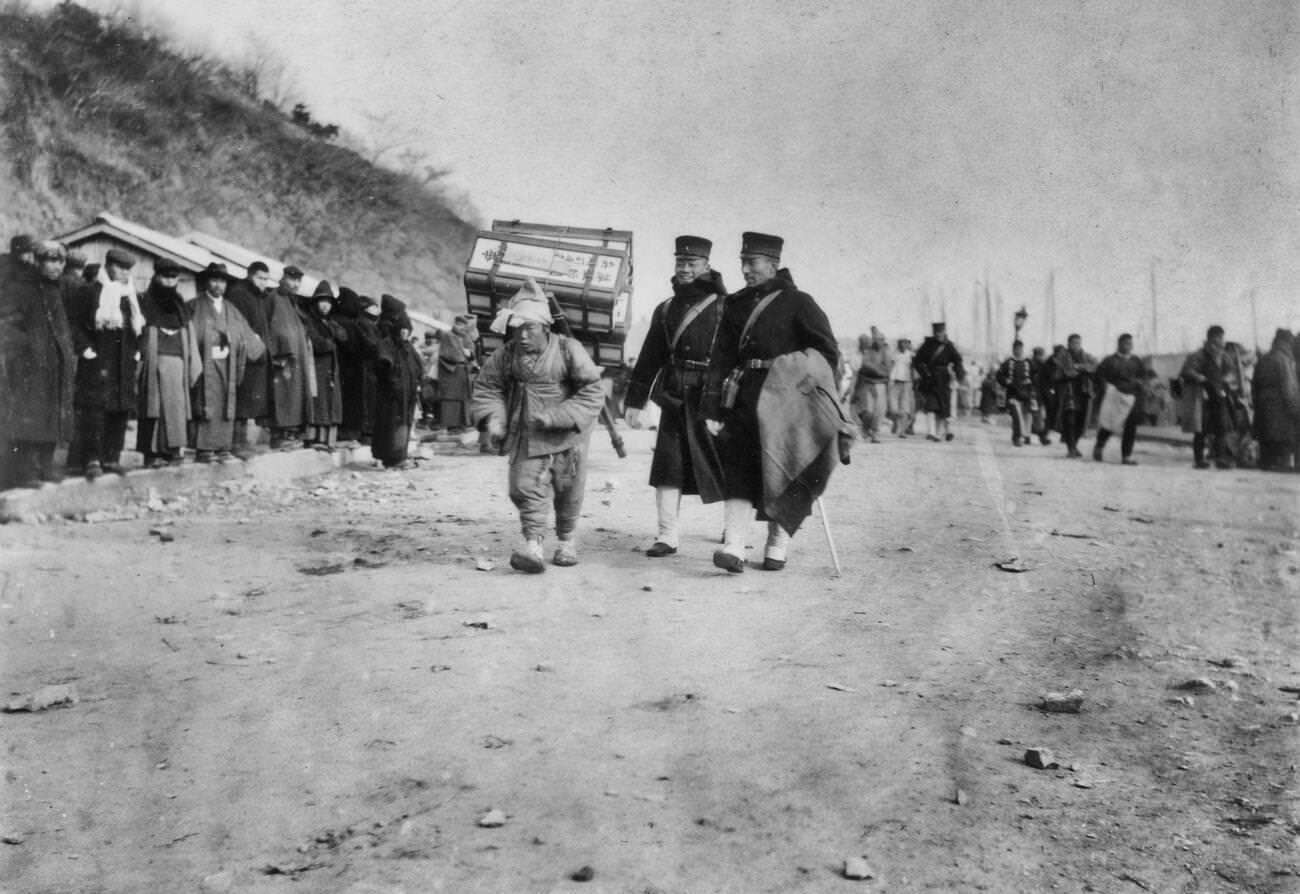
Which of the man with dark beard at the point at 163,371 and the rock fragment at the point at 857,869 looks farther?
the man with dark beard at the point at 163,371

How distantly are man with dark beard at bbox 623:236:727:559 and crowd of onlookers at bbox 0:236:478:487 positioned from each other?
3895mm

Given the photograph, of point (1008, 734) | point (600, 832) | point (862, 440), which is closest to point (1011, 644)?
point (1008, 734)

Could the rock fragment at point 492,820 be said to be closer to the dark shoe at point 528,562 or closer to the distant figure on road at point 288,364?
the dark shoe at point 528,562

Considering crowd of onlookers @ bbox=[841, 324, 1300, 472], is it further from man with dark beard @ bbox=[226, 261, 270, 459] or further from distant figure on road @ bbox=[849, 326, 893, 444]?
man with dark beard @ bbox=[226, 261, 270, 459]

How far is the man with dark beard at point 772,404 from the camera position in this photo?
6.50 m

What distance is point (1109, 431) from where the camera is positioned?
14.5 m

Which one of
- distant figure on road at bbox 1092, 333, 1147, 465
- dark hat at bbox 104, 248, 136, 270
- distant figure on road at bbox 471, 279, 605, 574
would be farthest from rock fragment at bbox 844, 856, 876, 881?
distant figure on road at bbox 1092, 333, 1147, 465

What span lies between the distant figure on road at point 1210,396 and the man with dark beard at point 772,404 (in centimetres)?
795

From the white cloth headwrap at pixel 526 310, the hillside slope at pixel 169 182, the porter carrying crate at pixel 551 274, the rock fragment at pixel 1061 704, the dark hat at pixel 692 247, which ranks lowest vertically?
the rock fragment at pixel 1061 704

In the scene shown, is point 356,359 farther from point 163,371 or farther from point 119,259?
point 119,259

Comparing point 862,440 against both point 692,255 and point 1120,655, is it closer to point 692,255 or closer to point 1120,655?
point 692,255

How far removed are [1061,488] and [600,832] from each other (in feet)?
30.0

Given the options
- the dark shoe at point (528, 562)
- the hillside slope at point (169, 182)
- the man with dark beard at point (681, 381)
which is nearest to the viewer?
the dark shoe at point (528, 562)

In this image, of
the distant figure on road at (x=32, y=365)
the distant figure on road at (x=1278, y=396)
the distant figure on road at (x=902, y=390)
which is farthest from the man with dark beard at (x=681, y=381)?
the distant figure on road at (x=902, y=390)
